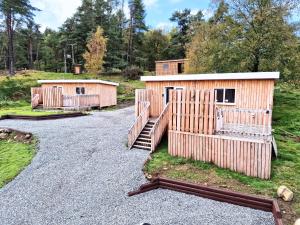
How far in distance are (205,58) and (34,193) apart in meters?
17.3

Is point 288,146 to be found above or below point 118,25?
below

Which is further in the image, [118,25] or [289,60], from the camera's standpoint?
[118,25]

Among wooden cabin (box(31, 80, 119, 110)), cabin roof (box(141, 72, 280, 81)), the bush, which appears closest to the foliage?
cabin roof (box(141, 72, 280, 81))

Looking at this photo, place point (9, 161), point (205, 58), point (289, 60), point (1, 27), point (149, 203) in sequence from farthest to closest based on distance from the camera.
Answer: point (1, 27)
point (205, 58)
point (289, 60)
point (9, 161)
point (149, 203)

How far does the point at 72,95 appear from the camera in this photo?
885 inches

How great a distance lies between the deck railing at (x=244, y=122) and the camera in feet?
32.2

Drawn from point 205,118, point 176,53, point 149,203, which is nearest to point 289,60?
point 205,118

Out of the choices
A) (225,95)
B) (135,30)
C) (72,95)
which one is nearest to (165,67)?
(135,30)

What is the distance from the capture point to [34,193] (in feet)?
28.2

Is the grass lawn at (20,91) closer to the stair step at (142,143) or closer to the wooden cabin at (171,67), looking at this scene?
the wooden cabin at (171,67)

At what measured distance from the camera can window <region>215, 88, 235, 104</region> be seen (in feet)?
42.0

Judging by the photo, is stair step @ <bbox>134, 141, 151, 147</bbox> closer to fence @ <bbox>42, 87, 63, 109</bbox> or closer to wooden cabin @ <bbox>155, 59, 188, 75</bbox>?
fence @ <bbox>42, 87, 63, 109</bbox>

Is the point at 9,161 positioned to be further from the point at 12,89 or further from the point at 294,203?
the point at 12,89

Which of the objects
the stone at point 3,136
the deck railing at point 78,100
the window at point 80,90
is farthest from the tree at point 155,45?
the stone at point 3,136
